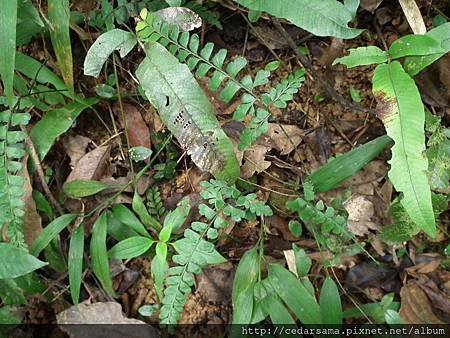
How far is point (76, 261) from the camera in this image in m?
1.80

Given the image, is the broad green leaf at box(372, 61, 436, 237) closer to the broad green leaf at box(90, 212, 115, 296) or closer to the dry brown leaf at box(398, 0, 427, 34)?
the dry brown leaf at box(398, 0, 427, 34)

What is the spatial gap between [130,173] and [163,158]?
141mm

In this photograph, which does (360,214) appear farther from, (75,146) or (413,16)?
(75,146)

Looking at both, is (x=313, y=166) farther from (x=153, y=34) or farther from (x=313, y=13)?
(x=153, y=34)

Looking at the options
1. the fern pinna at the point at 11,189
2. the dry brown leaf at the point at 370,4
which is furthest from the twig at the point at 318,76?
the fern pinna at the point at 11,189

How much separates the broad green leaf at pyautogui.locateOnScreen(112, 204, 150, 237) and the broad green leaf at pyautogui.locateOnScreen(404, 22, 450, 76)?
1056 mm

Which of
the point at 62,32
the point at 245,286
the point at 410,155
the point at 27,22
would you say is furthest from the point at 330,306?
the point at 27,22

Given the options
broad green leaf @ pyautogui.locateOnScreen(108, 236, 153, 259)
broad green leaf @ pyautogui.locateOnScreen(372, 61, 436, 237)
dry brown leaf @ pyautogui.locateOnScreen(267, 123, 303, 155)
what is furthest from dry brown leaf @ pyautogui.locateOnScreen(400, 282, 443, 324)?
Result: broad green leaf @ pyautogui.locateOnScreen(108, 236, 153, 259)

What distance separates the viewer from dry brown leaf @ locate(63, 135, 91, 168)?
2.02 metres

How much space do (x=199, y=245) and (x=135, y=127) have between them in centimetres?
66

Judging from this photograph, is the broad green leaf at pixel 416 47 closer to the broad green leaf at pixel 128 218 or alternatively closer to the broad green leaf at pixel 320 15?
the broad green leaf at pixel 320 15

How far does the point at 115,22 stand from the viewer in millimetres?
1873

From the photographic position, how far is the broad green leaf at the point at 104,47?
1.65 m

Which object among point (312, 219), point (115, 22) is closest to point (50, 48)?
point (115, 22)
